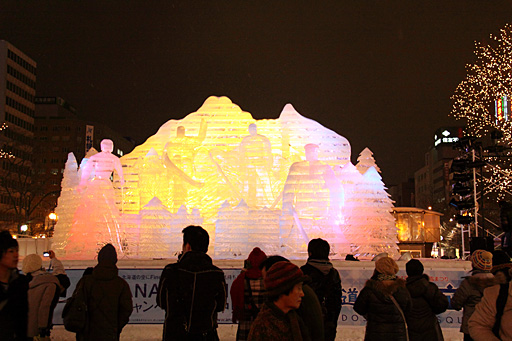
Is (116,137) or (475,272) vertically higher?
(116,137)

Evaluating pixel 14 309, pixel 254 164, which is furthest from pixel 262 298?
pixel 254 164

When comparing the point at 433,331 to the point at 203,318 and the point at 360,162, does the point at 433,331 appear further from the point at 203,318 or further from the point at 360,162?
the point at 360,162

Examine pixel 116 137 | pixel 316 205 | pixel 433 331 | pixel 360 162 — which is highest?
pixel 116 137

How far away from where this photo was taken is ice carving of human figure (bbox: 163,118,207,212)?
31344mm

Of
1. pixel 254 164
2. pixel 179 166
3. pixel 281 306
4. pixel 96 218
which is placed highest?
pixel 179 166

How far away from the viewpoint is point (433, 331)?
802 cm

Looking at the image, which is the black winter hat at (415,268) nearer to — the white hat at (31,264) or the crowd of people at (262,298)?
the crowd of people at (262,298)

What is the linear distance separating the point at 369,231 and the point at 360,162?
14.3ft

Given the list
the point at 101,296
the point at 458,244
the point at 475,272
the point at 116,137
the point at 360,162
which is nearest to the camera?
the point at 101,296

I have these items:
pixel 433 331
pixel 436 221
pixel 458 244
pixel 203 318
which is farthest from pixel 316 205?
pixel 458 244

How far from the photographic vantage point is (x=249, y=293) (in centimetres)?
724

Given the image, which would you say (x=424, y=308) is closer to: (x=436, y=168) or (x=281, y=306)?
(x=281, y=306)

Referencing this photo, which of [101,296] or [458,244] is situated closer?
[101,296]

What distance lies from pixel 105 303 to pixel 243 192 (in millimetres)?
22950
